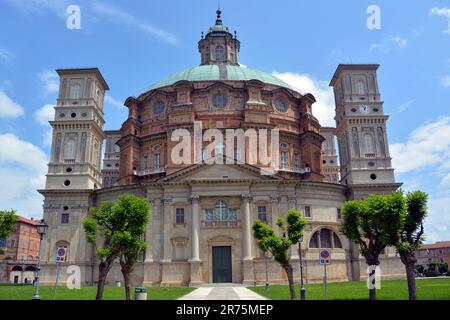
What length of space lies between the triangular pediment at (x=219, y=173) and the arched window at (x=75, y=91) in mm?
18822

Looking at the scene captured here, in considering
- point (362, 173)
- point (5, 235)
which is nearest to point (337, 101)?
point (362, 173)

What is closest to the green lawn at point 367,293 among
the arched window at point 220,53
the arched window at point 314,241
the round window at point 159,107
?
the arched window at point 314,241

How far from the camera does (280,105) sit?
5428cm

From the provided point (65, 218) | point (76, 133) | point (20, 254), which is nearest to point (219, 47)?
point (76, 133)

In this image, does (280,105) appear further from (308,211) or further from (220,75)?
(308,211)

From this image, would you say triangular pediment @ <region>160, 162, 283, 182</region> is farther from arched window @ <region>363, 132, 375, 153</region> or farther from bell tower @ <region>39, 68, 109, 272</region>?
arched window @ <region>363, 132, 375, 153</region>

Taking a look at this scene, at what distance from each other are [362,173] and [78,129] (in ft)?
116

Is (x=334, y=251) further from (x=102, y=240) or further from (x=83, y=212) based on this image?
(x=83, y=212)

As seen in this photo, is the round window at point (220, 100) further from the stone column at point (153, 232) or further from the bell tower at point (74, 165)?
the bell tower at point (74, 165)

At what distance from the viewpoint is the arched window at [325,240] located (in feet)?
149

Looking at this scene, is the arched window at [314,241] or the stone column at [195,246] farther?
the arched window at [314,241]

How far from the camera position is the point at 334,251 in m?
45.8

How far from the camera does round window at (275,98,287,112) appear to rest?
54.0 m

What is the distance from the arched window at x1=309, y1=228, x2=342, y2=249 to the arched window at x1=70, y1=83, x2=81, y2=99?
112 ft
